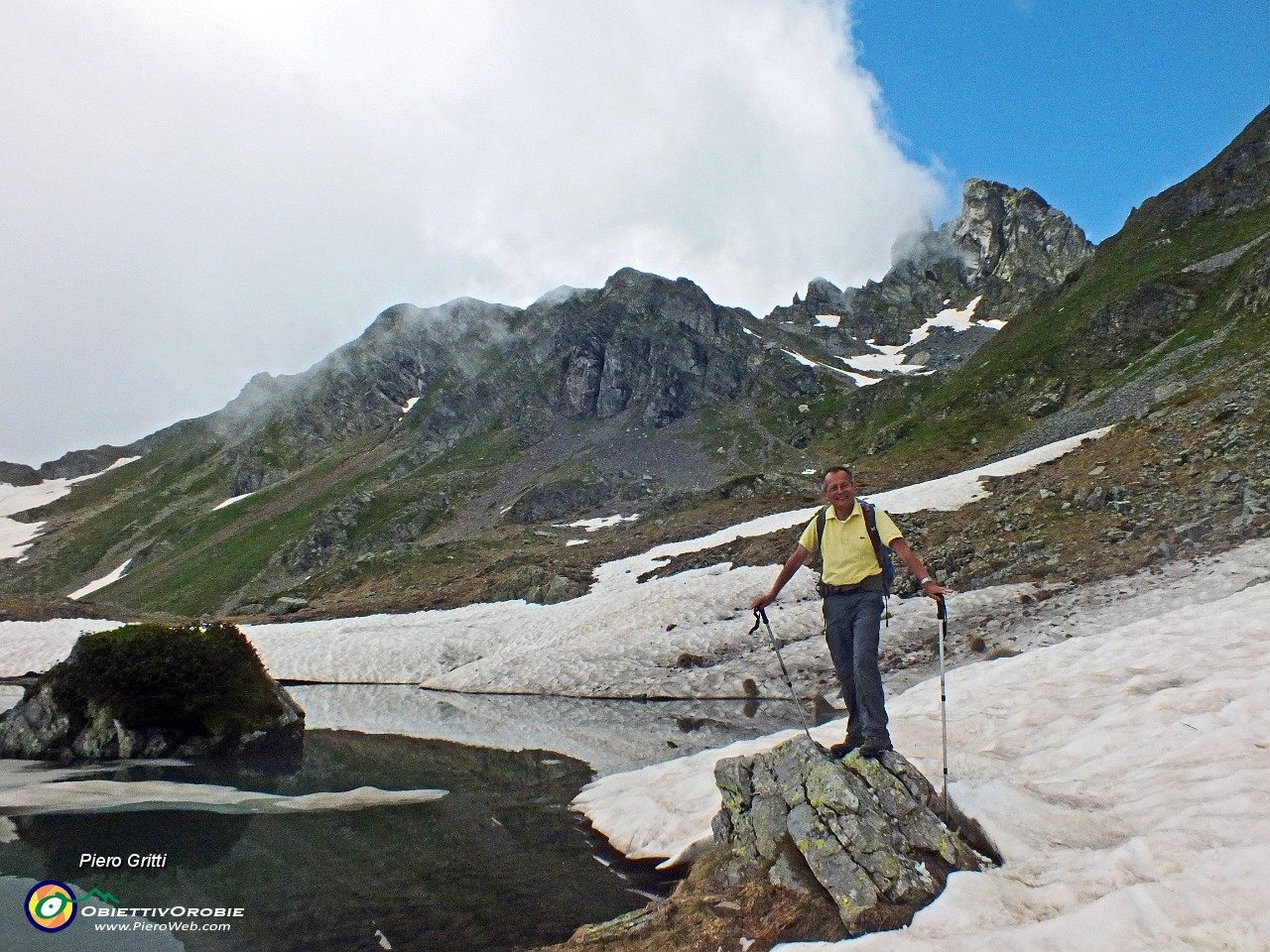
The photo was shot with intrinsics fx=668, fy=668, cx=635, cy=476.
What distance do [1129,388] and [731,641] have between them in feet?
155

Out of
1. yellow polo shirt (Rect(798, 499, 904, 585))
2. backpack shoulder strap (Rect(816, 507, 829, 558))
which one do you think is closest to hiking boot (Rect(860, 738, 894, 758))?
yellow polo shirt (Rect(798, 499, 904, 585))

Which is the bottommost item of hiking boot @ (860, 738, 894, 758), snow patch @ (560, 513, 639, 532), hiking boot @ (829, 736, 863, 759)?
hiking boot @ (829, 736, 863, 759)

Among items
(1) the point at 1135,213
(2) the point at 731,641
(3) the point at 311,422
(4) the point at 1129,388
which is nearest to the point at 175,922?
(2) the point at 731,641

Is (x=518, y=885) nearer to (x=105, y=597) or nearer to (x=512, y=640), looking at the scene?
(x=512, y=640)

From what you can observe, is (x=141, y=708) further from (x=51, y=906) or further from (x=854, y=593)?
(x=854, y=593)

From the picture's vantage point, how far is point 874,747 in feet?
24.0

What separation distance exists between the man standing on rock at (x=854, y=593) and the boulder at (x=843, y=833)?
2.39 feet

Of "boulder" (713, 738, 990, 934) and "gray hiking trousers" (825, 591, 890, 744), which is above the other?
"gray hiking trousers" (825, 591, 890, 744)

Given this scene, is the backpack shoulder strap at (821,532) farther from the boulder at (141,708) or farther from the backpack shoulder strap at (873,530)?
the boulder at (141,708)

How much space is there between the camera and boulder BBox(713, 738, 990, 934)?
19.3 ft

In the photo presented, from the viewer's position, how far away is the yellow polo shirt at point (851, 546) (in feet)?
27.1

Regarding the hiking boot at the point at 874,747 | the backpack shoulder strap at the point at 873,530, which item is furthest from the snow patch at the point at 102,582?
the hiking boot at the point at 874,747

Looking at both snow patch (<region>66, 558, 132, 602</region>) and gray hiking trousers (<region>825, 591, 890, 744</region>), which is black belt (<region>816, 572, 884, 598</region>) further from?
snow patch (<region>66, 558, 132, 602</region>)

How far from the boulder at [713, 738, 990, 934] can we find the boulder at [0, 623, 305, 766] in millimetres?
13763
